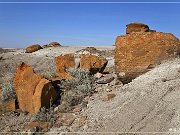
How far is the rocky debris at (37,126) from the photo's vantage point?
8.37 m

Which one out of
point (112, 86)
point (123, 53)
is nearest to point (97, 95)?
point (112, 86)

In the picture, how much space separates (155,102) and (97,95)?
7.64 feet

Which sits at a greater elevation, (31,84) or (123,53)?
(123,53)

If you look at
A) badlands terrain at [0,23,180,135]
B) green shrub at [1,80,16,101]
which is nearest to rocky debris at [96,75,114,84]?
badlands terrain at [0,23,180,135]

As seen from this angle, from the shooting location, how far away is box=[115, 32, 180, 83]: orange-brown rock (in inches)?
400

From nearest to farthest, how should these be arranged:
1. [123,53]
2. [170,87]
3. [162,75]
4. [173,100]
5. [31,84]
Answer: [173,100] → [170,87] → [162,75] → [31,84] → [123,53]

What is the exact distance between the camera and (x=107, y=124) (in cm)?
781

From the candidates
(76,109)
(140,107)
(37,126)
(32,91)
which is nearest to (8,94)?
(32,91)

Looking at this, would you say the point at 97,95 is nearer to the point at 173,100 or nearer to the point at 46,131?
the point at 46,131

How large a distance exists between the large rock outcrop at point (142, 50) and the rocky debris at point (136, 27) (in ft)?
1.63

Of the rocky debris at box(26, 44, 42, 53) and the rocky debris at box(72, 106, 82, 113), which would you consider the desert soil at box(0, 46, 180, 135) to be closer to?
the rocky debris at box(72, 106, 82, 113)

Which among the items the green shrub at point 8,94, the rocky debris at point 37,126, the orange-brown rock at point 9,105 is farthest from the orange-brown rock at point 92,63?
the rocky debris at point 37,126

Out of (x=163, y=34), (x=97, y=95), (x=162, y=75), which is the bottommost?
(x=97, y=95)

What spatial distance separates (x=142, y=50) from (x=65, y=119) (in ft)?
10.3
